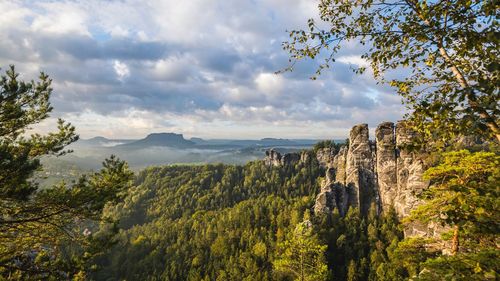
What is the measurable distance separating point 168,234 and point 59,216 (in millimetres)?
118773

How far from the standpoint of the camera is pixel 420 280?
6.57m

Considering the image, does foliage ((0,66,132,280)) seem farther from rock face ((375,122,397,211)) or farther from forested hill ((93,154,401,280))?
rock face ((375,122,397,211))

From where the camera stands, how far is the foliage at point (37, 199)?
1174 cm

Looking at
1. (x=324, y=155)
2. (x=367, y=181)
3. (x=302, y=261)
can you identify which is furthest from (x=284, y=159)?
(x=302, y=261)

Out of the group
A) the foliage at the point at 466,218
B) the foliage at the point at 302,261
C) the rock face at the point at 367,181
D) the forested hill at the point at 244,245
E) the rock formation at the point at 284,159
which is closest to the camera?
the foliage at the point at 466,218

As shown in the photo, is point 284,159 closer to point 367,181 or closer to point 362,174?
point 362,174

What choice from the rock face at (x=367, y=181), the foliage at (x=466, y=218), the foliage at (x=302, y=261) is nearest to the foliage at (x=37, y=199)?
the foliage at (x=466, y=218)

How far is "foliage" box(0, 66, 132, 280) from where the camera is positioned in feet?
38.5

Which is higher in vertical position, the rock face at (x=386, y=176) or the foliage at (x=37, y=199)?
the foliage at (x=37, y=199)

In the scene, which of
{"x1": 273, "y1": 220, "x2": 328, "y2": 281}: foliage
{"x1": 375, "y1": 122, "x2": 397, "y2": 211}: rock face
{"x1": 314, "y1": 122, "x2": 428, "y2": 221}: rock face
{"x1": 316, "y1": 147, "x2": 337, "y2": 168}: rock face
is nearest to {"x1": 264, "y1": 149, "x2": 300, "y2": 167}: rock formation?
{"x1": 316, "y1": 147, "x2": 337, "y2": 168}: rock face

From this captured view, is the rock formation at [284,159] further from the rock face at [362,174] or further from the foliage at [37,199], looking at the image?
the foliage at [37,199]

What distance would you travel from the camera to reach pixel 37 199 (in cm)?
1301

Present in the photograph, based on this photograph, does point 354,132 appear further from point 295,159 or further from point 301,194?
point 295,159

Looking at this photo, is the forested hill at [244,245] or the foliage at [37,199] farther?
the forested hill at [244,245]
